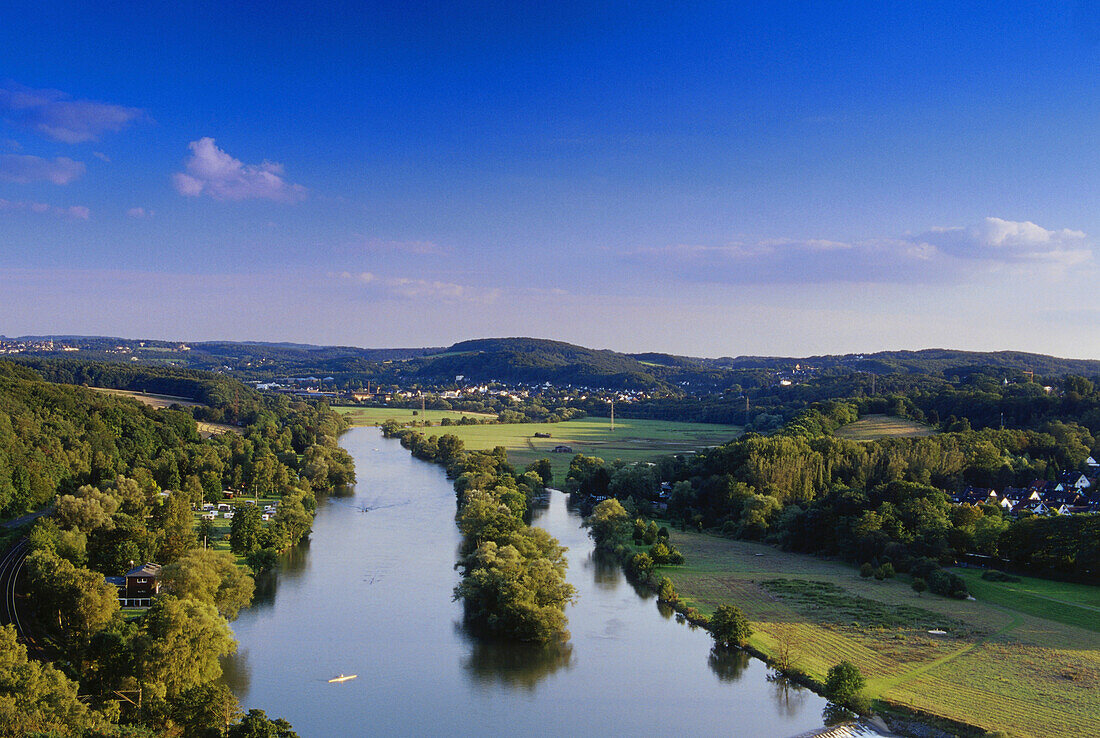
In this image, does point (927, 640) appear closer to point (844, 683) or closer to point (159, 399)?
point (844, 683)

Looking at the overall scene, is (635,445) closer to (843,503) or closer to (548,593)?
(843,503)

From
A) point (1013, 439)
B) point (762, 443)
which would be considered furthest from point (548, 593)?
point (1013, 439)

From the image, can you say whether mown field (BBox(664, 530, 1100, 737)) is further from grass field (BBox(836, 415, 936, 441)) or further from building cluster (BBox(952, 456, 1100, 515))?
grass field (BBox(836, 415, 936, 441))

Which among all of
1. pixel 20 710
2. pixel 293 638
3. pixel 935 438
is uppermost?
pixel 935 438

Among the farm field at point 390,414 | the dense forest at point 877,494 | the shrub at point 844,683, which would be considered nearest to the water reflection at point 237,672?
the shrub at point 844,683

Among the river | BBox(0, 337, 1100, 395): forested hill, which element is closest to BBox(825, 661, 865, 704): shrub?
the river

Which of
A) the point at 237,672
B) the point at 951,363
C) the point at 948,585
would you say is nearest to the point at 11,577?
the point at 237,672
